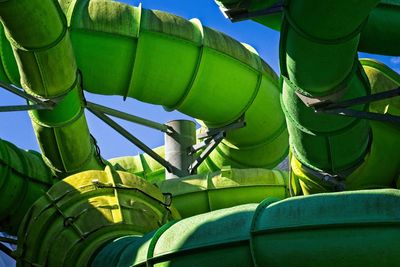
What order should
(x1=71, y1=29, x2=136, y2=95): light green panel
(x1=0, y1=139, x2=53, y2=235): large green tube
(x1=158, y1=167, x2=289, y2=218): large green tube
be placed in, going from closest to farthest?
(x1=0, y1=139, x2=53, y2=235): large green tube → (x1=71, y1=29, x2=136, y2=95): light green panel → (x1=158, y1=167, x2=289, y2=218): large green tube

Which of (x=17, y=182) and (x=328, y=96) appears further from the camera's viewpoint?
(x=17, y=182)

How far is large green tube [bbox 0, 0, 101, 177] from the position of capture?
5848 mm

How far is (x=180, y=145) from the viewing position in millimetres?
9617

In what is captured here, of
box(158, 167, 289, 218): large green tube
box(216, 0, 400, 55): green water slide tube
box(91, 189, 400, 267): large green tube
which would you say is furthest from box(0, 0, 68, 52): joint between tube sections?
box(158, 167, 289, 218): large green tube

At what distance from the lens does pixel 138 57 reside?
26.4 ft

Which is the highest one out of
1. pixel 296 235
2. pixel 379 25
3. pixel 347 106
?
pixel 379 25

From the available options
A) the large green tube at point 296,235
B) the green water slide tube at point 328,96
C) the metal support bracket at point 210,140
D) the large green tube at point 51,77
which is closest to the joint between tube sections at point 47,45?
the large green tube at point 51,77

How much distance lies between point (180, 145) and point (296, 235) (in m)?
5.87

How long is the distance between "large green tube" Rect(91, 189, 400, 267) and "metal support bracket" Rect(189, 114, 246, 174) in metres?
4.73

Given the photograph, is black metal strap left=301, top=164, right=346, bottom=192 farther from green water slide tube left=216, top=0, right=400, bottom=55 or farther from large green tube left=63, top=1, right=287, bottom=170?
large green tube left=63, top=1, right=287, bottom=170

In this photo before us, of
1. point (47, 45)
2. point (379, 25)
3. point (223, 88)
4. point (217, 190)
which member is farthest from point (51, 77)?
point (379, 25)

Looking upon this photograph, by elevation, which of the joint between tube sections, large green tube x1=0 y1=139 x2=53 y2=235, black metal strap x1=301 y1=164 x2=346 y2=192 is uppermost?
the joint between tube sections

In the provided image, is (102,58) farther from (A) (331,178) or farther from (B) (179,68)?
(A) (331,178)

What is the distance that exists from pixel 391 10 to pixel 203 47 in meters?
3.71
